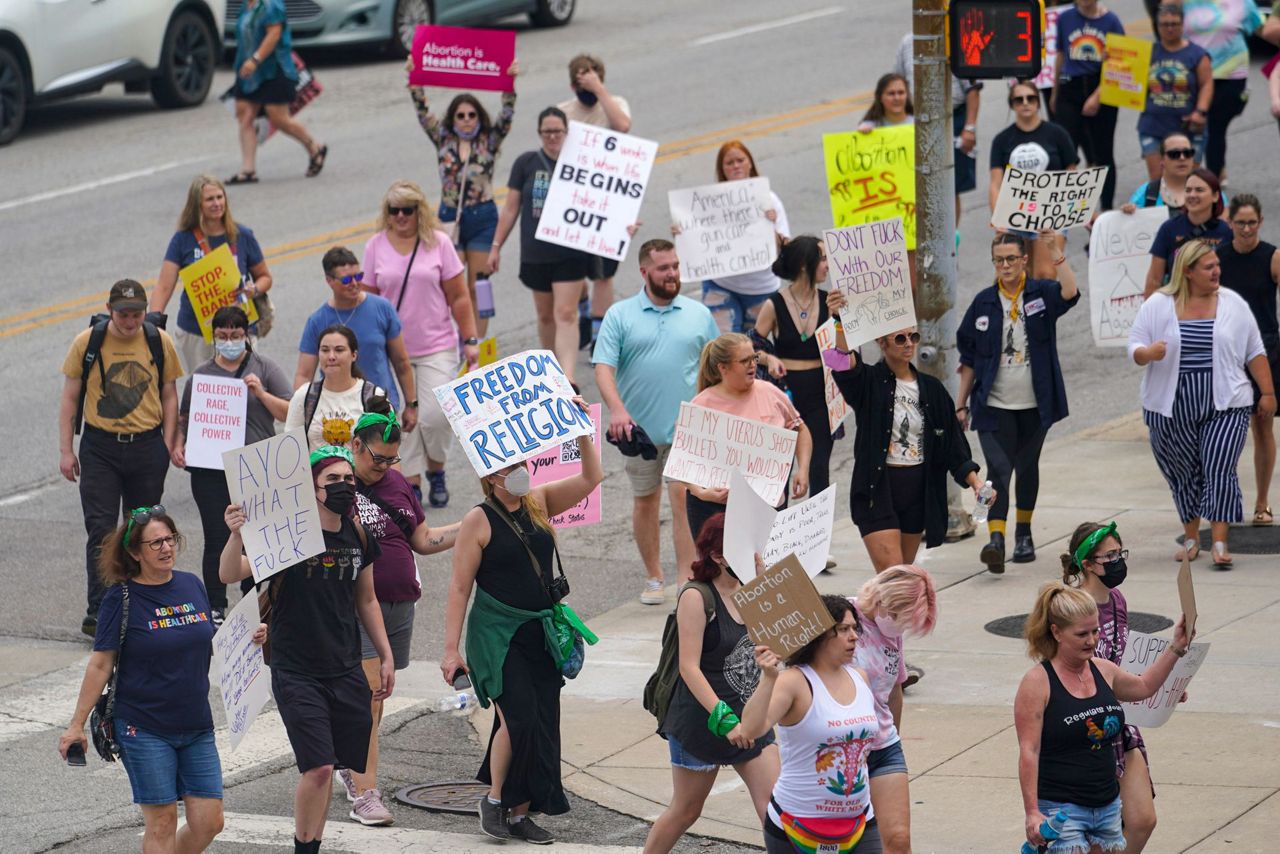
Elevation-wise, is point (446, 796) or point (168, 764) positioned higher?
point (168, 764)

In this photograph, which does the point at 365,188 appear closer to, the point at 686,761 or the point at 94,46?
the point at 94,46

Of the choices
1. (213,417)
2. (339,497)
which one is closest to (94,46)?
(213,417)

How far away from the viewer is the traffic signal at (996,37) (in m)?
11.4

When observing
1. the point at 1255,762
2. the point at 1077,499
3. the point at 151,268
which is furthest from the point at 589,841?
the point at 151,268

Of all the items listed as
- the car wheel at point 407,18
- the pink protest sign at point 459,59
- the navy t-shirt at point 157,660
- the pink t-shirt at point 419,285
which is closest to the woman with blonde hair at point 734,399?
the navy t-shirt at point 157,660

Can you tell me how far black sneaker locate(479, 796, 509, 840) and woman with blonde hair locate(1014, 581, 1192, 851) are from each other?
2.31 m

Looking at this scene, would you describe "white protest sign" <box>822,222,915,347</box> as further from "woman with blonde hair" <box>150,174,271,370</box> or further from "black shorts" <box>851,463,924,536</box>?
"woman with blonde hair" <box>150,174,271,370</box>

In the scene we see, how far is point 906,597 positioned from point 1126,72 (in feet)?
38.3

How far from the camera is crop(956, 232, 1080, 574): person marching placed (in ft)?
36.6

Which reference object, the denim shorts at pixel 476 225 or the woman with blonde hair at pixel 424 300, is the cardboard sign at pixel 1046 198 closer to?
the woman with blonde hair at pixel 424 300

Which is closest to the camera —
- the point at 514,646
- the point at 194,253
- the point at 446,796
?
the point at 514,646

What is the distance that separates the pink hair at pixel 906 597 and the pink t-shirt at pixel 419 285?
5852 millimetres

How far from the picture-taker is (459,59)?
1544 centimetres

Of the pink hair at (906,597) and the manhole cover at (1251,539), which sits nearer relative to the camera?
the pink hair at (906,597)
